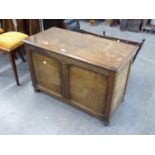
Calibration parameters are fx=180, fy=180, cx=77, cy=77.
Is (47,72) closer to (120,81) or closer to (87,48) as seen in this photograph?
(87,48)

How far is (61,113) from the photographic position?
1907mm

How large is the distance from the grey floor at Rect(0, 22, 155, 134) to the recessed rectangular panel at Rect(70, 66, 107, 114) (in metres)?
0.20

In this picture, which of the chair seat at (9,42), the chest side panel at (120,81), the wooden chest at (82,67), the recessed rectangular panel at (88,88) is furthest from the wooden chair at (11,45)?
the chest side panel at (120,81)

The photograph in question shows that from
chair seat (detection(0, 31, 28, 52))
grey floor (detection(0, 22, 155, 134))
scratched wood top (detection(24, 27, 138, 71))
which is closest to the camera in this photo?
scratched wood top (detection(24, 27, 138, 71))

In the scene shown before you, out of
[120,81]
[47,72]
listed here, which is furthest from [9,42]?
[120,81]

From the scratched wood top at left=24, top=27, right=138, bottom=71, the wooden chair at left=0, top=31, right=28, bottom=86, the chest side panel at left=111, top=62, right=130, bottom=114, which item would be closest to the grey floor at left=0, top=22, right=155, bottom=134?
the chest side panel at left=111, top=62, right=130, bottom=114

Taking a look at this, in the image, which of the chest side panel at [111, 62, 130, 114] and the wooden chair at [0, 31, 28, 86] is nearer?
the chest side panel at [111, 62, 130, 114]

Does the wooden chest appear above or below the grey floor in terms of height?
above

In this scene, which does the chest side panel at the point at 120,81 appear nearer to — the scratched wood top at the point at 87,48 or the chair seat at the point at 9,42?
the scratched wood top at the point at 87,48

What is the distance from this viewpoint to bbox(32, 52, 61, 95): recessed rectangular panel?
1738 millimetres

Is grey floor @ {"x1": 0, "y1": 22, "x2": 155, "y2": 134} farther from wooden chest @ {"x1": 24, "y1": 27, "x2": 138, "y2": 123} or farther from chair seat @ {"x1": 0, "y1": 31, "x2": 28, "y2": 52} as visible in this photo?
chair seat @ {"x1": 0, "y1": 31, "x2": 28, "y2": 52}

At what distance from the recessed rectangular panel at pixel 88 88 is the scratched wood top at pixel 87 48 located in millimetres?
124

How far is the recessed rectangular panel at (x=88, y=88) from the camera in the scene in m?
1.52
